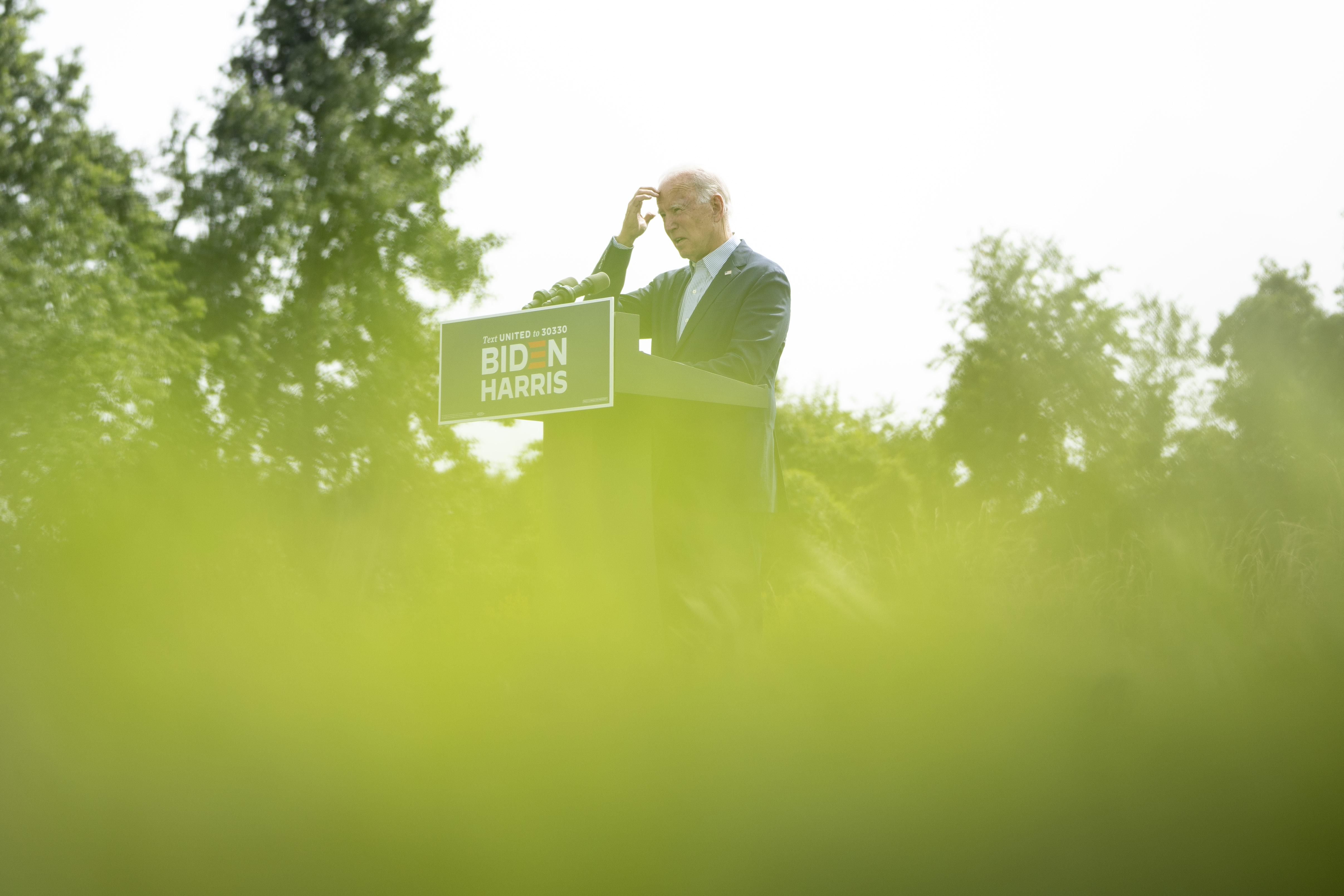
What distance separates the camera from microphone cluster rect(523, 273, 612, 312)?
313 cm

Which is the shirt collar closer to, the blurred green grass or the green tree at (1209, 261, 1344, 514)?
the blurred green grass

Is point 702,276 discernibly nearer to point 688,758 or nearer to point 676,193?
point 676,193

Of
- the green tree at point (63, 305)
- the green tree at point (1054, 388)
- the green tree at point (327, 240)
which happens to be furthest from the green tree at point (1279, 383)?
the green tree at point (63, 305)

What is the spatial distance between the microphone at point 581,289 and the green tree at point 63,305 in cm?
1363

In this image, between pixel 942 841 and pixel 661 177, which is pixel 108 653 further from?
pixel 942 841

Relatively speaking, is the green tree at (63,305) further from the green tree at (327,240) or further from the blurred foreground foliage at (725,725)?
the blurred foreground foliage at (725,725)

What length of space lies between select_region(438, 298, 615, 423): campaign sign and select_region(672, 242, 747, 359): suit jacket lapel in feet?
1.93

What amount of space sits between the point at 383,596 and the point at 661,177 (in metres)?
4.22

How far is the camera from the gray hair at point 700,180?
339 cm

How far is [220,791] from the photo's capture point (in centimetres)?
250

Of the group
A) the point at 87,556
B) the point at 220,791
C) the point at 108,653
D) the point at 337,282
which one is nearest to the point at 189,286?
the point at 337,282

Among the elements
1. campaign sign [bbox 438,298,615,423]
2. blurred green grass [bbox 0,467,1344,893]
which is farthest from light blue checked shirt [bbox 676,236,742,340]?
blurred green grass [bbox 0,467,1344,893]

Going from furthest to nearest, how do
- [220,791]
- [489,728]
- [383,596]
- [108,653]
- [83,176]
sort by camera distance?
1. [83,176]
2. [383,596]
3. [108,653]
4. [489,728]
5. [220,791]

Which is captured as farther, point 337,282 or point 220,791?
point 337,282
